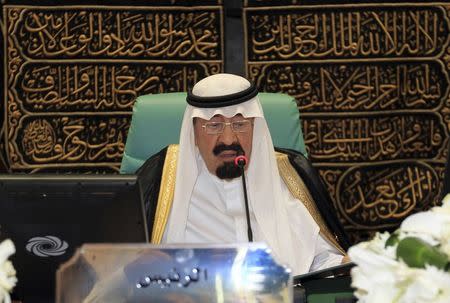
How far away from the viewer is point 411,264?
133cm

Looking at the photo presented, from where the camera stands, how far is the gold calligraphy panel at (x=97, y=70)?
17.0ft

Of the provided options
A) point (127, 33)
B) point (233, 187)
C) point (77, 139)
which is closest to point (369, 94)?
point (127, 33)

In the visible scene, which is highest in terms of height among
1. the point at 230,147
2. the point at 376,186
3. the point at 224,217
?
the point at 230,147

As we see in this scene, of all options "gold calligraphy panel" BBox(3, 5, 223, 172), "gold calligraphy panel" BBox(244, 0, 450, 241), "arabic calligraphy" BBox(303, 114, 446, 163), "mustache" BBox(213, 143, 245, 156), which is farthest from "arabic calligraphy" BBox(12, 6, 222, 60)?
"mustache" BBox(213, 143, 245, 156)

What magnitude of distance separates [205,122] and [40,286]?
164 centimetres

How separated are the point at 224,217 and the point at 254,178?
0.78ft

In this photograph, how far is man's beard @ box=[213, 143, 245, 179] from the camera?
3.50 m

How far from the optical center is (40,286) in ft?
6.53

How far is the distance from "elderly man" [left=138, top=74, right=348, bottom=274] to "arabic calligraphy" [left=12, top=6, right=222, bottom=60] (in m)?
1.64

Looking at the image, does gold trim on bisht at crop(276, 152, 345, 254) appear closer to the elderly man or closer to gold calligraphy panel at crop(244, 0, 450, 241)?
the elderly man

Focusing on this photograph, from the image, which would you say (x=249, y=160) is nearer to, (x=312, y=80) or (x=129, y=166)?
(x=129, y=166)

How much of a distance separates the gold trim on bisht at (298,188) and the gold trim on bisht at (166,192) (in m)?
0.45

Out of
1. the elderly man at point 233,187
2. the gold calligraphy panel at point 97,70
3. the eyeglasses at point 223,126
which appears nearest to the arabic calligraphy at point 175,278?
the elderly man at point 233,187

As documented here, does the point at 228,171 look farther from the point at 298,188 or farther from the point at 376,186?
the point at 376,186
